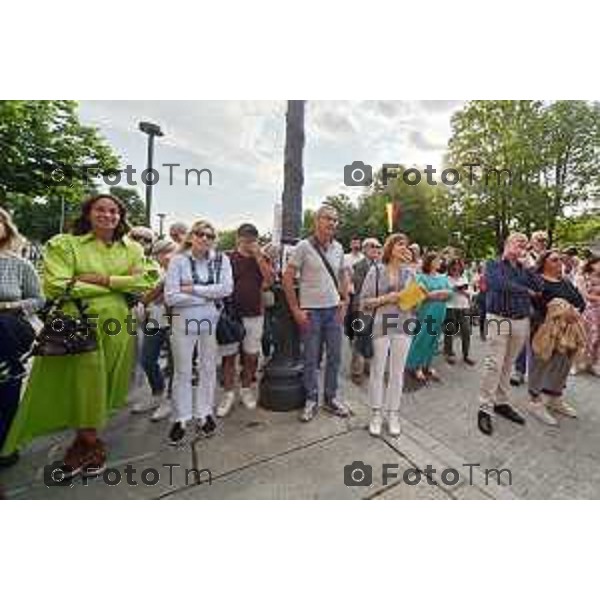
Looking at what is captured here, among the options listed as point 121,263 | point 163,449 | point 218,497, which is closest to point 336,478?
point 218,497

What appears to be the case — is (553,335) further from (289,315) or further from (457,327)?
(289,315)

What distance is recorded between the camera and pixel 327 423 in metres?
3.65

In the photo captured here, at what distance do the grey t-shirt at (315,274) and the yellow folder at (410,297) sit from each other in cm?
52

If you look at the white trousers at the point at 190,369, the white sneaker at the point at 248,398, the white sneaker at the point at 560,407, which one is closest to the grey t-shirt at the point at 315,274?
the white trousers at the point at 190,369

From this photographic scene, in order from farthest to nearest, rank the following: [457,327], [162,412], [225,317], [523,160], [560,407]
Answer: [523,160] → [457,327] → [560,407] → [162,412] → [225,317]

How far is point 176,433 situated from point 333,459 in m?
1.21

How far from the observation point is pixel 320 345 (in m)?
3.77

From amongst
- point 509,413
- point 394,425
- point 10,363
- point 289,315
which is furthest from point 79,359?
point 509,413

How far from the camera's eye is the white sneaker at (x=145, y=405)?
396 cm

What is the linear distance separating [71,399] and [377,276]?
7.79 feet

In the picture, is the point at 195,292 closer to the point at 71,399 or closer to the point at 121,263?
the point at 121,263

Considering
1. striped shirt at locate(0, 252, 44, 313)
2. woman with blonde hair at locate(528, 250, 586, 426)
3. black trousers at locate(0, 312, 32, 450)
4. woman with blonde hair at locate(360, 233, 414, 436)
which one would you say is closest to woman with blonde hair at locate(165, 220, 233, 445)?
striped shirt at locate(0, 252, 44, 313)

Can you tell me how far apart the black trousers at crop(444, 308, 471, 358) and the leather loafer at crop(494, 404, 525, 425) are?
1874 millimetres

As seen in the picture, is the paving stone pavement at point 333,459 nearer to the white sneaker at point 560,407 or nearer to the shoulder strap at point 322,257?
the white sneaker at point 560,407
